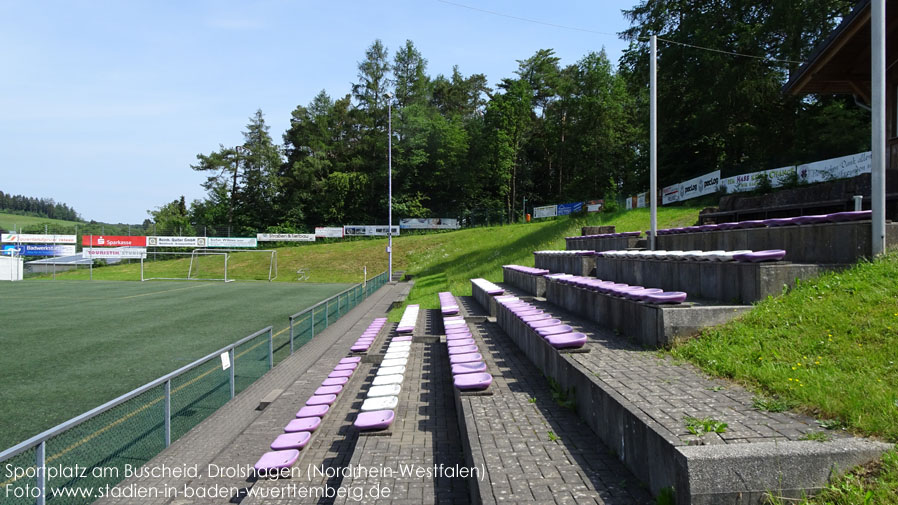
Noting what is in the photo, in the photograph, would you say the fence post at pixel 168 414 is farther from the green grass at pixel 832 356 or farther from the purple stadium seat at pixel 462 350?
the green grass at pixel 832 356

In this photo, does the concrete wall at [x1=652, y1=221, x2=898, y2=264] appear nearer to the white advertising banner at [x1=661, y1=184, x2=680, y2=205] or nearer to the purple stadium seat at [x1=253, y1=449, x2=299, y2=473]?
the purple stadium seat at [x1=253, y1=449, x2=299, y2=473]

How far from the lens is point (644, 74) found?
3228cm

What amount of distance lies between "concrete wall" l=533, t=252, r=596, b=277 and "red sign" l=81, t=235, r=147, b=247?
42684 millimetres

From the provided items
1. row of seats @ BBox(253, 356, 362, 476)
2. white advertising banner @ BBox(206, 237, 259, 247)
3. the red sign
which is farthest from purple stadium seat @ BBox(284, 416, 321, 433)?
the red sign

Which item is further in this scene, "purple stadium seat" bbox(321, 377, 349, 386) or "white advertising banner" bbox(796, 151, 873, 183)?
"white advertising banner" bbox(796, 151, 873, 183)

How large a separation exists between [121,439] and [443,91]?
2610 inches

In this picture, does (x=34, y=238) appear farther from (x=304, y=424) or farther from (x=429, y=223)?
(x=304, y=424)

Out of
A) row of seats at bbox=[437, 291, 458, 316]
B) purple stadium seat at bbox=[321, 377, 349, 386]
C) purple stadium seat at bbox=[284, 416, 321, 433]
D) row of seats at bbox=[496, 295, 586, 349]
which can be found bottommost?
purple stadium seat at bbox=[284, 416, 321, 433]

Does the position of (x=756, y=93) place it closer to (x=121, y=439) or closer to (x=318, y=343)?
(x=318, y=343)

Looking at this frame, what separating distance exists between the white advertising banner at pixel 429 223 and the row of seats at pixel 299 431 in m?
44.0

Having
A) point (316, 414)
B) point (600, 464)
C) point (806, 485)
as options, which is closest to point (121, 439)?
point (316, 414)

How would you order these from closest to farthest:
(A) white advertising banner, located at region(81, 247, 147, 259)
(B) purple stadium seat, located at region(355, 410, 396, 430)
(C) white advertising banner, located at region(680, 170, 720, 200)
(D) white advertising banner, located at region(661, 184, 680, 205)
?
(B) purple stadium seat, located at region(355, 410, 396, 430)
(C) white advertising banner, located at region(680, 170, 720, 200)
(D) white advertising banner, located at region(661, 184, 680, 205)
(A) white advertising banner, located at region(81, 247, 147, 259)

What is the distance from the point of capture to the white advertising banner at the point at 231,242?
45.1m

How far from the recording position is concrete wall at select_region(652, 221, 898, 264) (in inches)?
230
